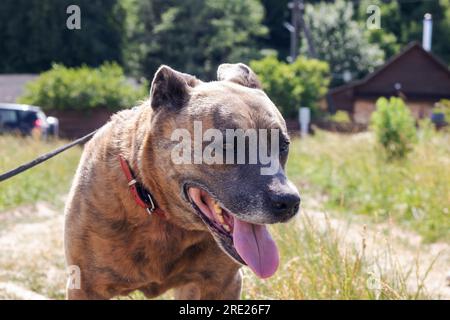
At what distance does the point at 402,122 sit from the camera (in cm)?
1229

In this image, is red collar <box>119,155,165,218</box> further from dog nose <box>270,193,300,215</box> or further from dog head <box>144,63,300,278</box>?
dog nose <box>270,193,300,215</box>

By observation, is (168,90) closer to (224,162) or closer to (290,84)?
(224,162)

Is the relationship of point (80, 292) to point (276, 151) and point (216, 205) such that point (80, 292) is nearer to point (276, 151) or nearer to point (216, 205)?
point (216, 205)

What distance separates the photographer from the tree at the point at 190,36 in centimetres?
3762

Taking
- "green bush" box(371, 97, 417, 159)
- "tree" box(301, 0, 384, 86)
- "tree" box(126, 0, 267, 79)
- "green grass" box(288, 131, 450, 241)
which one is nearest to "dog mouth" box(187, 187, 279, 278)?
"green grass" box(288, 131, 450, 241)

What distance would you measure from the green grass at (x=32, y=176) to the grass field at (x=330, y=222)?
21 millimetres

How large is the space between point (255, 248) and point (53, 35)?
3320cm

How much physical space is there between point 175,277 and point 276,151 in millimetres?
1030

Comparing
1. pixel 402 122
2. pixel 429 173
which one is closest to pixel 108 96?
pixel 402 122

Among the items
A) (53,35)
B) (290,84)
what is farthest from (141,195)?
(53,35)

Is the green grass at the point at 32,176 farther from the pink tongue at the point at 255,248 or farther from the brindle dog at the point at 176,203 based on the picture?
the pink tongue at the point at 255,248

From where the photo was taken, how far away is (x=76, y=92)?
22.7 metres

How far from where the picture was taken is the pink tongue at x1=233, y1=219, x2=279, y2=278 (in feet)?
10.9

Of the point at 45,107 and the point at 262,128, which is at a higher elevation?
the point at 262,128
